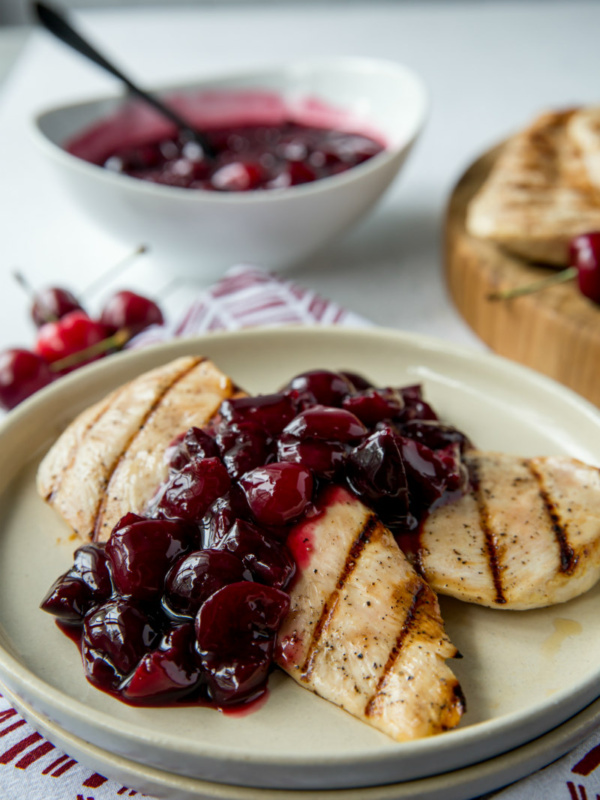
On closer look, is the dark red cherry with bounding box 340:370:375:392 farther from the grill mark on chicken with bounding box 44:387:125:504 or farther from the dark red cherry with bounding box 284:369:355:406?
the grill mark on chicken with bounding box 44:387:125:504

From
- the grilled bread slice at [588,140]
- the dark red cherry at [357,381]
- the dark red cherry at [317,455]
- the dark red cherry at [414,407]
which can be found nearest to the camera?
the dark red cherry at [317,455]

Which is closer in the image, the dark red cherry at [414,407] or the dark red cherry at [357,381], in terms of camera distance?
the dark red cherry at [414,407]

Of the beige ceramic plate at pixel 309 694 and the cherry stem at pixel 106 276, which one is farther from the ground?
the cherry stem at pixel 106 276

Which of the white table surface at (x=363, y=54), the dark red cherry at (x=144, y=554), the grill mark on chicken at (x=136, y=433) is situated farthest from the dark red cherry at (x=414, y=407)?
the white table surface at (x=363, y=54)

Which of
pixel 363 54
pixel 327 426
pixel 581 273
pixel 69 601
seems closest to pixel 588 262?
pixel 581 273

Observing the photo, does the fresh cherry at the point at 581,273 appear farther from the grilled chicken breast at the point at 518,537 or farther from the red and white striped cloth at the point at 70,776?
the red and white striped cloth at the point at 70,776

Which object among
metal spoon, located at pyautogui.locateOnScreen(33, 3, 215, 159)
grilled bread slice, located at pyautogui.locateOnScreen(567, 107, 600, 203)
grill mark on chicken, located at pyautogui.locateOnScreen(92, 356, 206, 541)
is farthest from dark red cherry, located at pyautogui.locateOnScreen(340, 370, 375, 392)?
metal spoon, located at pyautogui.locateOnScreen(33, 3, 215, 159)

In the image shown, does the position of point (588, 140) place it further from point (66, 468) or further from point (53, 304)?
point (66, 468)
